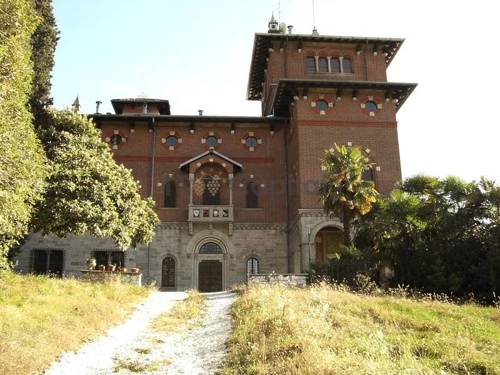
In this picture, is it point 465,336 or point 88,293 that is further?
point 88,293

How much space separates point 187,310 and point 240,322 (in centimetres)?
368

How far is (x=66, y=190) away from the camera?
1905cm

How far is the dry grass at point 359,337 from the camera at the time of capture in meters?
8.16

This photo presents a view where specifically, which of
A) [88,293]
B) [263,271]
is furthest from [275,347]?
[263,271]

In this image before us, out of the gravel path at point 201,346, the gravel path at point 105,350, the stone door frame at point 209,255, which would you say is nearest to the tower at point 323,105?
the stone door frame at point 209,255

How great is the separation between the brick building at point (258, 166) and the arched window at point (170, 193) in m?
0.06

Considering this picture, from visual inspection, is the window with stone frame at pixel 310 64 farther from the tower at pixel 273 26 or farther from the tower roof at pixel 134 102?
the tower roof at pixel 134 102

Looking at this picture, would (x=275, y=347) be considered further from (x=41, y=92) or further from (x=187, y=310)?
(x=41, y=92)

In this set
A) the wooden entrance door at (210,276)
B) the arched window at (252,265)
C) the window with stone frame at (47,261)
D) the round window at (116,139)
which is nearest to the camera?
the window with stone frame at (47,261)

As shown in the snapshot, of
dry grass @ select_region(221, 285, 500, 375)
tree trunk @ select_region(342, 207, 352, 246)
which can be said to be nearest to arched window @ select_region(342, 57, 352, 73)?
tree trunk @ select_region(342, 207, 352, 246)

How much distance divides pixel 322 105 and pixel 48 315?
2189 centimetres

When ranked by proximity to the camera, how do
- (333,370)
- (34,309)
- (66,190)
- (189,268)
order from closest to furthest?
(333,370), (34,309), (66,190), (189,268)

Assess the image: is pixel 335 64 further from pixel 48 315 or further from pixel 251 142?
pixel 48 315

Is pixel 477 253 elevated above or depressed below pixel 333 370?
above
